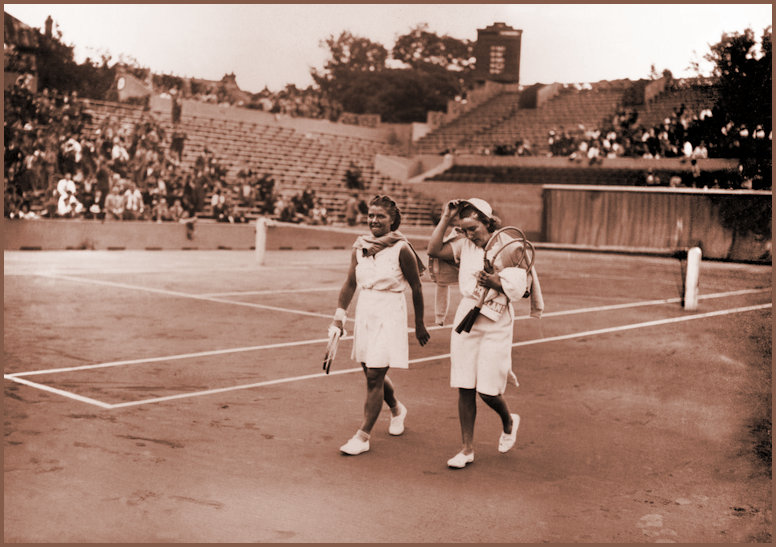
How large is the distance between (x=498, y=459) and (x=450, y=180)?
1554 inches

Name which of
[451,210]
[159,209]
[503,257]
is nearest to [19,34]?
[159,209]

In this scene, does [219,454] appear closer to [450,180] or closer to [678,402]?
[678,402]

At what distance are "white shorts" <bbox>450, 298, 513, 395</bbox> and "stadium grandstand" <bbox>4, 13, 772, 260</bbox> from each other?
21.0m

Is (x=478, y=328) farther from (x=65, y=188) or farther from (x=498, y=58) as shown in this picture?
(x=498, y=58)

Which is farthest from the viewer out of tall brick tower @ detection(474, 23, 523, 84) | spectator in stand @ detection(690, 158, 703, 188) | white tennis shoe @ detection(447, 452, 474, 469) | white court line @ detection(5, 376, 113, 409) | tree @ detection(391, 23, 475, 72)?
tree @ detection(391, 23, 475, 72)

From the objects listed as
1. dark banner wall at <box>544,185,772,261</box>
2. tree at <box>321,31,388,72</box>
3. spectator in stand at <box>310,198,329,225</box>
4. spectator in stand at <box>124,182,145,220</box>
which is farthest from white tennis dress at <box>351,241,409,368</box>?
tree at <box>321,31,388,72</box>

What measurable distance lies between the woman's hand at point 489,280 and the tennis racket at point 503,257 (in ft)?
0.26

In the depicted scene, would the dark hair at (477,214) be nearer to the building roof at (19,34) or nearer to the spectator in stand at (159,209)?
the spectator in stand at (159,209)

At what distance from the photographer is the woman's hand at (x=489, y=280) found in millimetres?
6289

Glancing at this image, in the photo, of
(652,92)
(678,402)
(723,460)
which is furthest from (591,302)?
(652,92)

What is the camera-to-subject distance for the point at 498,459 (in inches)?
266

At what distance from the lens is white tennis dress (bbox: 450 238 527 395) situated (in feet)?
20.9

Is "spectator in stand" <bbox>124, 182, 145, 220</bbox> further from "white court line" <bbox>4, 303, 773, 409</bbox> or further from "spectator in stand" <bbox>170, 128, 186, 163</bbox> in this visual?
"white court line" <bbox>4, 303, 773, 409</bbox>

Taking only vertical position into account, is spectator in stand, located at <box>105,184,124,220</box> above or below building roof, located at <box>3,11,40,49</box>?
below
